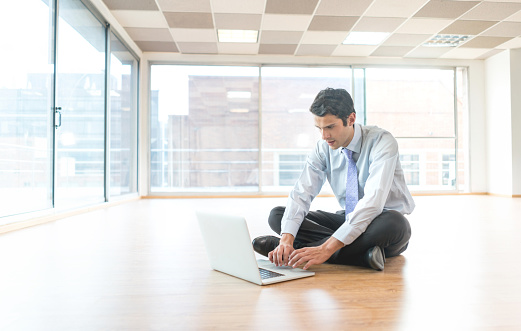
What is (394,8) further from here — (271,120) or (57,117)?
(57,117)

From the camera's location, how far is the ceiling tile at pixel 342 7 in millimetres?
4738

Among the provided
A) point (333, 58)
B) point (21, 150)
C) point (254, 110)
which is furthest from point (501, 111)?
point (21, 150)

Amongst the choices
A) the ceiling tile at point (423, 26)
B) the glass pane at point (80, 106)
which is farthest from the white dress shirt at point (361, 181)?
the ceiling tile at point (423, 26)

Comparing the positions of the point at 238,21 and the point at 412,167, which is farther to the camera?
the point at 412,167

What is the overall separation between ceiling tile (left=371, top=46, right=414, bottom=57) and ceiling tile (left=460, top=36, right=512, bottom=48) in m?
0.82

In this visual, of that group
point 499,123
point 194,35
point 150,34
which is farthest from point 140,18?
point 499,123

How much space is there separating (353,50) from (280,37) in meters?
1.31

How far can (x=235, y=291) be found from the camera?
1.46 metres

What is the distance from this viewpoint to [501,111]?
6785mm

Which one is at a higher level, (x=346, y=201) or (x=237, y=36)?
(x=237, y=36)

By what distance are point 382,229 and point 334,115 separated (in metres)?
0.50

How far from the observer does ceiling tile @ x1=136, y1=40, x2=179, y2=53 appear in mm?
6270

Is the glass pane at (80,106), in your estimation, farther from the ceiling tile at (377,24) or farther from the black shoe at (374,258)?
the ceiling tile at (377,24)

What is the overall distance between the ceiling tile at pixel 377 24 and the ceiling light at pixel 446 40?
34.8 inches
